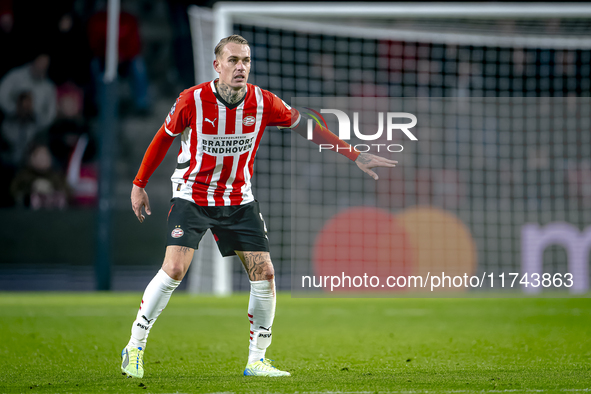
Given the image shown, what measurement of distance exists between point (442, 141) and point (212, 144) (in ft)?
26.6

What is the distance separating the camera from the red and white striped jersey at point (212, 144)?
12.5 ft

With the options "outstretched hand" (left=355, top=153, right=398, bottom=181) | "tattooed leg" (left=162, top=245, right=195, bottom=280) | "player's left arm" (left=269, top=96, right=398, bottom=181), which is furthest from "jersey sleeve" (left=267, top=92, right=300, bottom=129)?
"tattooed leg" (left=162, top=245, right=195, bottom=280)

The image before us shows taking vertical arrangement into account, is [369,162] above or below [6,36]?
below

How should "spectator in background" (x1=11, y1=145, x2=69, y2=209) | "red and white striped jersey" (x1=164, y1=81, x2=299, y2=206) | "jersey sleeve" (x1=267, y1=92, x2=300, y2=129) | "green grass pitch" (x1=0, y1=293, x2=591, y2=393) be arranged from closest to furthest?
1. "green grass pitch" (x1=0, y1=293, x2=591, y2=393)
2. "red and white striped jersey" (x1=164, y1=81, x2=299, y2=206)
3. "jersey sleeve" (x1=267, y1=92, x2=300, y2=129)
4. "spectator in background" (x1=11, y1=145, x2=69, y2=209)

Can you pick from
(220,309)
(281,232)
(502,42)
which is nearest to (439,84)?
(502,42)

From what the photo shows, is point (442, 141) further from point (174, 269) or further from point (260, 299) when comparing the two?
point (174, 269)

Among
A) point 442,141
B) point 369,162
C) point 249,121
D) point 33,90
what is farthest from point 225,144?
point 33,90

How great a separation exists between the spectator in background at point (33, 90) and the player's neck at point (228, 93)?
898 cm

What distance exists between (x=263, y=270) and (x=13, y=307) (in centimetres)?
473

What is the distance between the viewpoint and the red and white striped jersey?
3809 mm

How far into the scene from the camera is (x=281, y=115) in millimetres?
4031

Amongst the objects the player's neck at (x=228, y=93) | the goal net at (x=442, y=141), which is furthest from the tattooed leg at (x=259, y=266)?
the goal net at (x=442, y=141)

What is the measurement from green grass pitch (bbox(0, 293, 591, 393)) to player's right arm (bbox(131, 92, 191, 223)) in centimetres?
91

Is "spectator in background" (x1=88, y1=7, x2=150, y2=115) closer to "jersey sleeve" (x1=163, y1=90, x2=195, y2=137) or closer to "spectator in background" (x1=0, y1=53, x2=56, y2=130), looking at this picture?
"spectator in background" (x1=0, y1=53, x2=56, y2=130)
